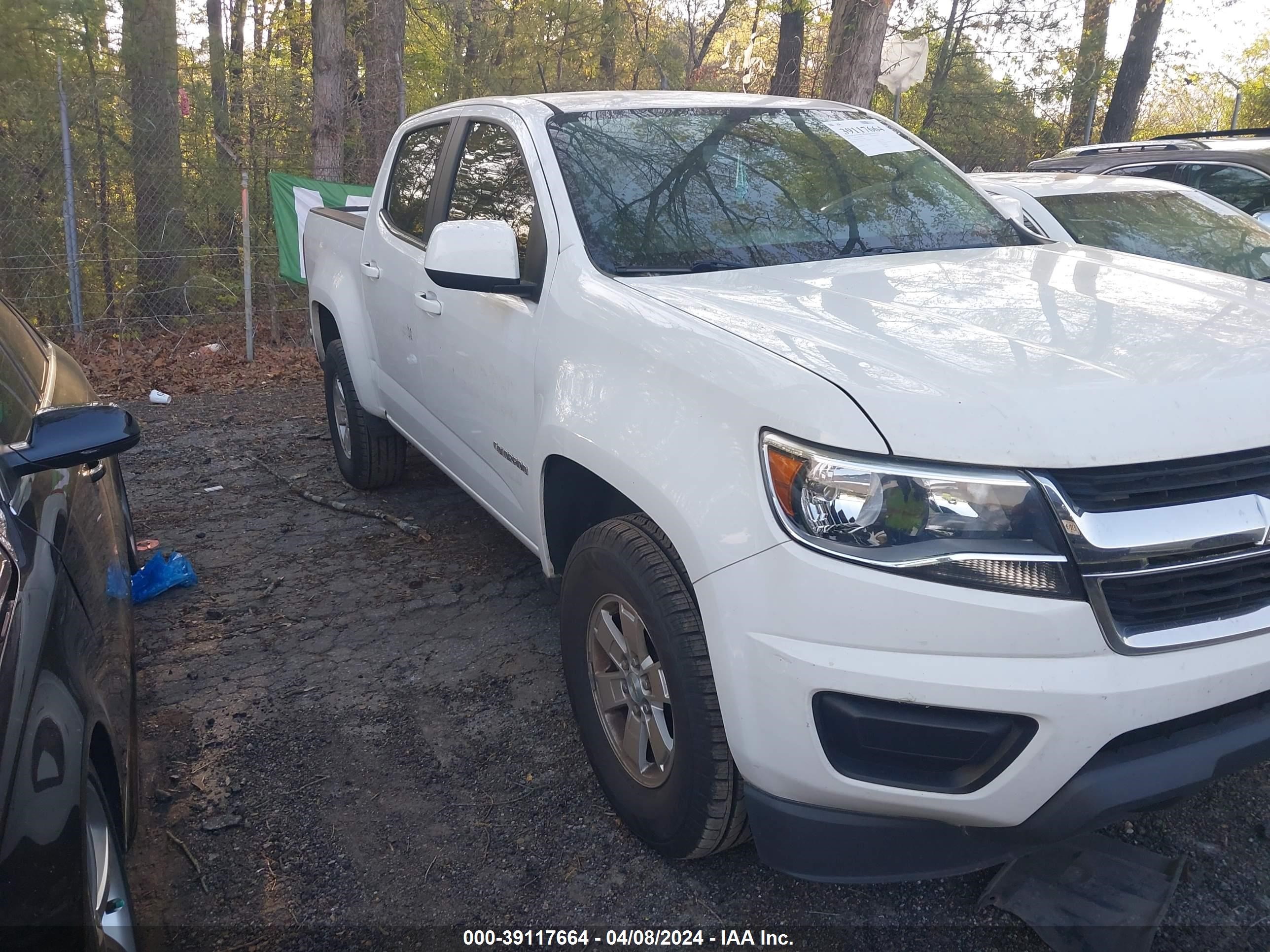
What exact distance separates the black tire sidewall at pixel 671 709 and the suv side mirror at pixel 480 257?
878 mm

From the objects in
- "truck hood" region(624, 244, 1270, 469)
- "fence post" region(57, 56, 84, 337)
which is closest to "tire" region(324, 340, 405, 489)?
"truck hood" region(624, 244, 1270, 469)

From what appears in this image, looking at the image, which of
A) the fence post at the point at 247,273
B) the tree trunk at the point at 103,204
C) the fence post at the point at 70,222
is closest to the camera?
the fence post at the point at 70,222

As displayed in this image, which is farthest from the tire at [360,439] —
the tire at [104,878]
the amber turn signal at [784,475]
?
the amber turn signal at [784,475]

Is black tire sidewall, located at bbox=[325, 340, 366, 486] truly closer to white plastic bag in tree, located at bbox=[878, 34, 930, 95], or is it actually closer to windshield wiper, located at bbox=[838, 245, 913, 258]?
windshield wiper, located at bbox=[838, 245, 913, 258]

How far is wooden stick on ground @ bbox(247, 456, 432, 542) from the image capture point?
5027 millimetres

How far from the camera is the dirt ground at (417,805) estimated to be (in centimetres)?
250

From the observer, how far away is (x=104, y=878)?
1875mm

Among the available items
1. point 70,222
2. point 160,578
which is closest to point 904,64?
point 70,222

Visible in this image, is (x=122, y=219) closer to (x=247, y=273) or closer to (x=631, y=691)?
(x=247, y=273)

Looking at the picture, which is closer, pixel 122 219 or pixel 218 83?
pixel 122 219

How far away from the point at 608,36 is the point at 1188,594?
746 inches

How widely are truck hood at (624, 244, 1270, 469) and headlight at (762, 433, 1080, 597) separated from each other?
0.05m

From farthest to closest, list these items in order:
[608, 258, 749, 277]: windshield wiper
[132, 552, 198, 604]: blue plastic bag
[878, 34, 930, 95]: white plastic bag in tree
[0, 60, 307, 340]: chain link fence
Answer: [878, 34, 930, 95]: white plastic bag in tree < [0, 60, 307, 340]: chain link fence < [132, 552, 198, 604]: blue plastic bag < [608, 258, 749, 277]: windshield wiper

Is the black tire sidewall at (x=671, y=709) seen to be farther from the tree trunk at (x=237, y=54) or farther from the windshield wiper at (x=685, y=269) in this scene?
the tree trunk at (x=237, y=54)
